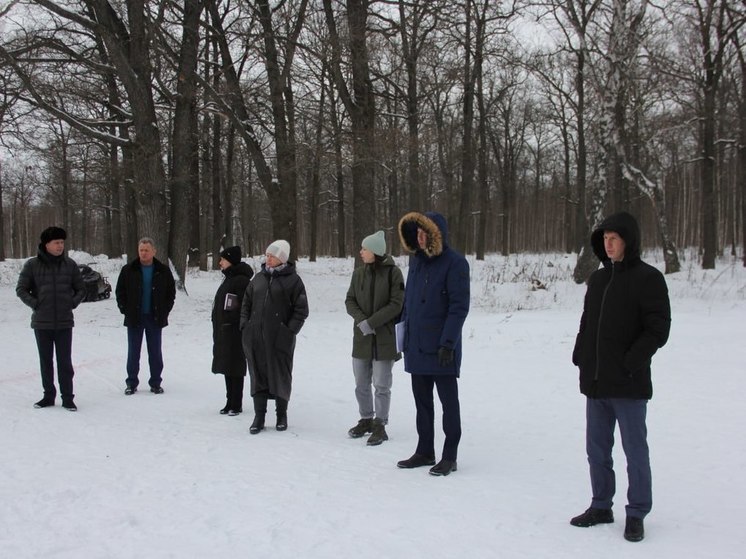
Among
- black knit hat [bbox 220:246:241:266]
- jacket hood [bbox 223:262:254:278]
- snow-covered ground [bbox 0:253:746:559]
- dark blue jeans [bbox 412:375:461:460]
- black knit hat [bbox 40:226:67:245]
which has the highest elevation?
black knit hat [bbox 40:226:67:245]

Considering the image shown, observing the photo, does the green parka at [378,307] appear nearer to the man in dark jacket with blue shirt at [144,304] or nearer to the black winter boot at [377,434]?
the black winter boot at [377,434]

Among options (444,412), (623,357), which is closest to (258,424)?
Answer: (444,412)

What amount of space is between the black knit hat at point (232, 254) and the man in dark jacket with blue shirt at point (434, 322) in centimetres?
259

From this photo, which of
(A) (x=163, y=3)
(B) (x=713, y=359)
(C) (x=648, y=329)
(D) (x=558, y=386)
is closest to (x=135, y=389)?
(D) (x=558, y=386)

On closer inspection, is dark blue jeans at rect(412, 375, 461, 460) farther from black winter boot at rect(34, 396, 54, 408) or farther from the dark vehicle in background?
the dark vehicle in background

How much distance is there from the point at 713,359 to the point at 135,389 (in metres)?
7.93

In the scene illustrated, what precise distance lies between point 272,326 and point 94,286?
1279cm

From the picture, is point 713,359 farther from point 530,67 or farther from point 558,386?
point 530,67

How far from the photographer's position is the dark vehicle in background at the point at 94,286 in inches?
669

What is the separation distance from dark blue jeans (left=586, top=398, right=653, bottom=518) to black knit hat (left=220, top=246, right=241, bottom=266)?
4302mm

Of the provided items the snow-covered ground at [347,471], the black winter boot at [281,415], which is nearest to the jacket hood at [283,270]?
the black winter boot at [281,415]

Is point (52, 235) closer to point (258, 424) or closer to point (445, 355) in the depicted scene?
point (258, 424)

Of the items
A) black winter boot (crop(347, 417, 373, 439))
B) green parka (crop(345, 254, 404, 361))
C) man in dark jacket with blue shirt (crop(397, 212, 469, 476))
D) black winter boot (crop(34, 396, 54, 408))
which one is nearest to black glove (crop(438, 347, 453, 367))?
man in dark jacket with blue shirt (crop(397, 212, 469, 476))

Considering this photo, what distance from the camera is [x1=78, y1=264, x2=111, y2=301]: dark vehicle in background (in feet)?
55.7
